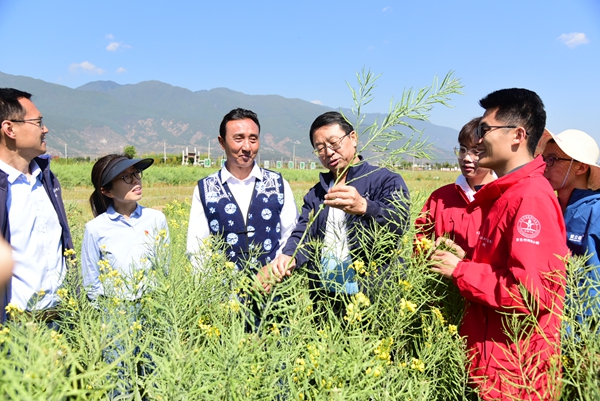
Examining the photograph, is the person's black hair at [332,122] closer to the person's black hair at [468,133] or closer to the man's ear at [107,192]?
the person's black hair at [468,133]

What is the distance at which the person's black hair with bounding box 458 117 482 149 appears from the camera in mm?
2303

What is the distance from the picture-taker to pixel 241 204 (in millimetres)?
2432

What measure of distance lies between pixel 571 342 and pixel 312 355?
802mm

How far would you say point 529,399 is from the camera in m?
1.13

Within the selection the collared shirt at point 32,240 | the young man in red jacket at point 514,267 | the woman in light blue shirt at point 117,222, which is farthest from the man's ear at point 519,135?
the collared shirt at point 32,240

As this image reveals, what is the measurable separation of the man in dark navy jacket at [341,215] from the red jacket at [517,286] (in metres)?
0.37

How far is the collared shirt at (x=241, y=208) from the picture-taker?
241 cm

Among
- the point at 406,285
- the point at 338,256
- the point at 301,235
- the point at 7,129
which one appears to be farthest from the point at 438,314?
the point at 7,129

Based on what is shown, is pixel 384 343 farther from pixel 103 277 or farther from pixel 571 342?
pixel 103 277

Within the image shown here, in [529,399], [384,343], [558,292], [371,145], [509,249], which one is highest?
[371,145]

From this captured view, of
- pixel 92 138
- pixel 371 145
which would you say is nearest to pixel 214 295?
pixel 371 145

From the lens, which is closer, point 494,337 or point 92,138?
point 494,337

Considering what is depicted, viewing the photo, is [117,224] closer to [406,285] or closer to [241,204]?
[241,204]

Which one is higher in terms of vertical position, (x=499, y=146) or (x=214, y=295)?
(x=499, y=146)
